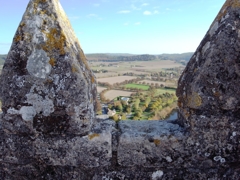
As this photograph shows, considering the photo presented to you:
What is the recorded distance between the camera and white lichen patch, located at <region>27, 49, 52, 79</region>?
70.4 inches

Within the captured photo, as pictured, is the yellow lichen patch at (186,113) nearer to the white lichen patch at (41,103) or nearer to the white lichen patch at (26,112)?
the white lichen patch at (41,103)

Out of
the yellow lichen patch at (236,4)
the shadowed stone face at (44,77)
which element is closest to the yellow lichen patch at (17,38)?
the shadowed stone face at (44,77)

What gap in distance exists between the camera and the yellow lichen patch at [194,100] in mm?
1828

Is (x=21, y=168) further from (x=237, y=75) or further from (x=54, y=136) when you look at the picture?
(x=237, y=75)

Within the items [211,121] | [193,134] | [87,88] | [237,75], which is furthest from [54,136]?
[237,75]

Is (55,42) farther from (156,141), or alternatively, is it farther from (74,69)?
(156,141)

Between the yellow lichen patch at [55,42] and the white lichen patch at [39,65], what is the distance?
0.18ft

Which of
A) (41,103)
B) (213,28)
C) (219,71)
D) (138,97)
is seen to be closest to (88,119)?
(41,103)

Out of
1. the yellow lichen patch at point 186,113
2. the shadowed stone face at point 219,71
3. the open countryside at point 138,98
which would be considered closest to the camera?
the shadowed stone face at point 219,71

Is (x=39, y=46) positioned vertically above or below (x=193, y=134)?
above

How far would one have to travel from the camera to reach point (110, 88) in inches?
1489

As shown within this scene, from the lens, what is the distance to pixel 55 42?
71.1 inches

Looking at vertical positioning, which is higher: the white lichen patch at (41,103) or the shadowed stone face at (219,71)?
the shadowed stone face at (219,71)

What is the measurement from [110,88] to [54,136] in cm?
3593
